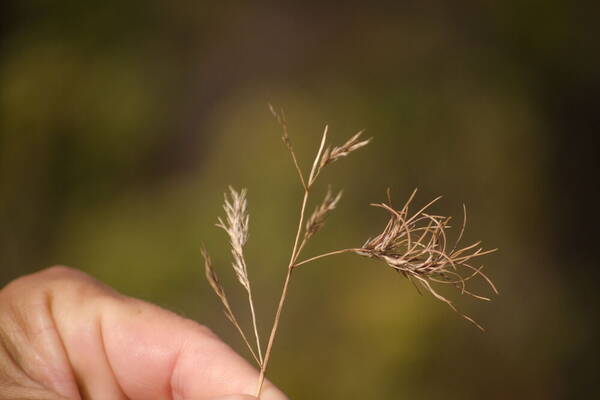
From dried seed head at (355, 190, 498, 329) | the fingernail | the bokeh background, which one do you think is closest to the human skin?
the fingernail

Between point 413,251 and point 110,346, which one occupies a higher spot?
point 413,251

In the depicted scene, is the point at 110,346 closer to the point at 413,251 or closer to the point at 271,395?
the point at 271,395

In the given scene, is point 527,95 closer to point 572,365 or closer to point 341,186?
point 341,186

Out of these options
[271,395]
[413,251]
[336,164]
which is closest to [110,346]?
[271,395]

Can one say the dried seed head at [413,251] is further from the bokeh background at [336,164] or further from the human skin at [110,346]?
the bokeh background at [336,164]

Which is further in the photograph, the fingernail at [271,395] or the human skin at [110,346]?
the human skin at [110,346]

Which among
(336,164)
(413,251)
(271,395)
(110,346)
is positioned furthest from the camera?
(336,164)

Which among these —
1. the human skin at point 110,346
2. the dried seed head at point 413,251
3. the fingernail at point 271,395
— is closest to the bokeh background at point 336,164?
the human skin at point 110,346

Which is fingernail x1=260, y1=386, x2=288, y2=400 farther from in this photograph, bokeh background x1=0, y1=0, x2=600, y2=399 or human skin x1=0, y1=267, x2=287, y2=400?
bokeh background x1=0, y1=0, x2=600, y2=399
